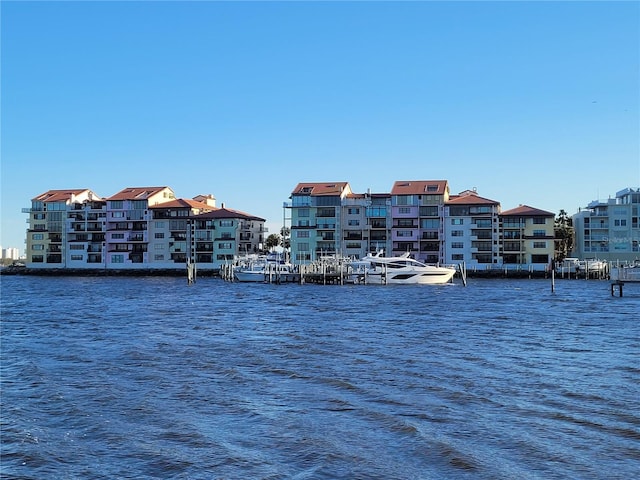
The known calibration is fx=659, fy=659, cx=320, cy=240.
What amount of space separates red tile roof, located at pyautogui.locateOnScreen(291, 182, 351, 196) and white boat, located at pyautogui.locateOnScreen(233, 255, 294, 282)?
1820 cm

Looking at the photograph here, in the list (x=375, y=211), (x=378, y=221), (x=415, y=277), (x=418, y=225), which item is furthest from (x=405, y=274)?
(x=375, y=211)

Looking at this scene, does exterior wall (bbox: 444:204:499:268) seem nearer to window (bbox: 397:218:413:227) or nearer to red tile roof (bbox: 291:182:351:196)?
window (bbox: 397:218:413:227)

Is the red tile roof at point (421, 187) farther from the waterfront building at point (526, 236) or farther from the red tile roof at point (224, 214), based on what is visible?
the red tile roof at point (224, 214)

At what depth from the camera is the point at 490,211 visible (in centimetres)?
9612

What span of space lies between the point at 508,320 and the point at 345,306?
1341 cm

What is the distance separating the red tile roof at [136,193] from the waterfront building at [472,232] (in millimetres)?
49794

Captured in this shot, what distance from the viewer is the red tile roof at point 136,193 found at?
111 m

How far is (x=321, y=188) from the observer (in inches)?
4109

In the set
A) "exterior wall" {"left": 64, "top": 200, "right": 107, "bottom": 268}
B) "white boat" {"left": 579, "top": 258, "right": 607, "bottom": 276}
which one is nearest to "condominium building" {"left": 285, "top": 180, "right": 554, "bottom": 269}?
"white boat" {"left": 579, "top": 258, "right": 607, "bottom": 276}

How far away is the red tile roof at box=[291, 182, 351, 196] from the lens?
10244 centimetres

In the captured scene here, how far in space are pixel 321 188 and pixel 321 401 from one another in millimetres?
89257

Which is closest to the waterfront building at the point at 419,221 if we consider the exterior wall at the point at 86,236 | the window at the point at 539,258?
the window at the point at 539,258

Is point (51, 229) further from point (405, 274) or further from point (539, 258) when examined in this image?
point (539, 258)

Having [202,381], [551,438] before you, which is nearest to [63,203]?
[202,381]
